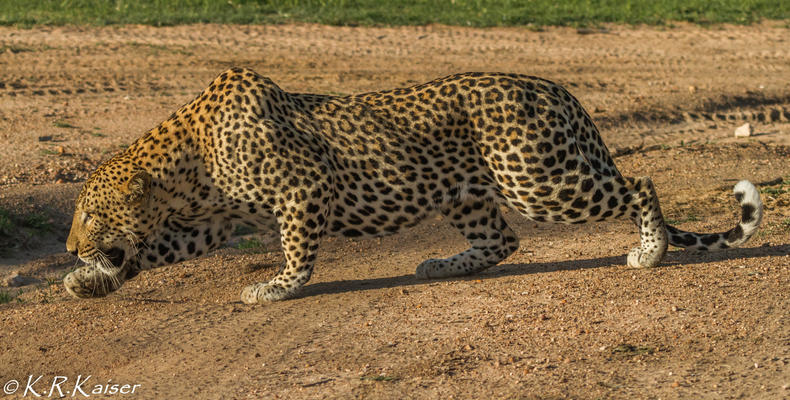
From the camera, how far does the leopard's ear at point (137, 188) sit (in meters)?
6.31

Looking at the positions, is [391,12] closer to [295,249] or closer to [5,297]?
[5,297]

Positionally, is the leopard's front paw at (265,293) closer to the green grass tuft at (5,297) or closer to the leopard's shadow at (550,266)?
the leopard's shadow at (550,266)

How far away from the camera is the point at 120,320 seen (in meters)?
6.54

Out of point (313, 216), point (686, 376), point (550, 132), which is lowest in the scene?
point (686, 376)

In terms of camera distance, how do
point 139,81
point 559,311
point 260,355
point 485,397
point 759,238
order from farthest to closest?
1. point 139,81
2. point 759,238
3. point 559,311
4. point 260,355
5. point 485,397

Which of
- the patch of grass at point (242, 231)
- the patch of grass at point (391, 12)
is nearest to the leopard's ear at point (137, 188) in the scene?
the patch of grass at point (242, 231)

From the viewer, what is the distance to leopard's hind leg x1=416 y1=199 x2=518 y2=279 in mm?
7141

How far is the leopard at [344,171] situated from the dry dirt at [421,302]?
0.43 meters

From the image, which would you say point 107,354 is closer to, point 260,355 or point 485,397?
point 260,355

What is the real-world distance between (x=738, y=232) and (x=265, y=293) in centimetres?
311

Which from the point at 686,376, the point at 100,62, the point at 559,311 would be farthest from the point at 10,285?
the point at 100,62

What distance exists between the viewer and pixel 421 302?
667cm

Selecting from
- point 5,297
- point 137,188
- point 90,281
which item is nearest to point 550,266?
point 137,188

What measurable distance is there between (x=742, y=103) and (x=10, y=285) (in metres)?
9.82
